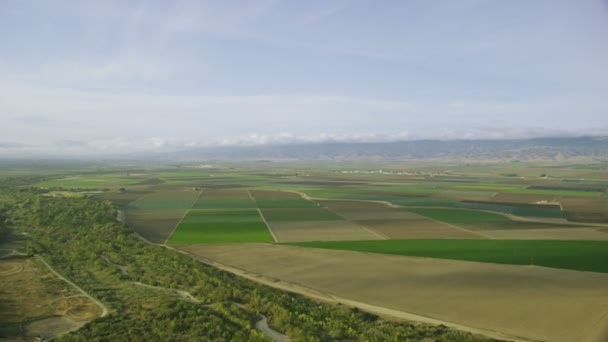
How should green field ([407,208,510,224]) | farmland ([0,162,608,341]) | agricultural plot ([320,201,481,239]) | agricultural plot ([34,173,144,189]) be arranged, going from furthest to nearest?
1. agricultural plot ([34,173,144,189])
2. green field ([407,208,510,224])
3. agricultural plot ([320,201,481,239])
4. farmland ([0,162,608,341])

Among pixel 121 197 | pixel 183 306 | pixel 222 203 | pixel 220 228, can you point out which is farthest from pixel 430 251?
pixel 121 197

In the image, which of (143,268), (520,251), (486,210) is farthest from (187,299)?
(486,210)

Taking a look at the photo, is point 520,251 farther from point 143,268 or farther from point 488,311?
point 143,268

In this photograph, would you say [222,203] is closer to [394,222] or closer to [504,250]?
[394,222]

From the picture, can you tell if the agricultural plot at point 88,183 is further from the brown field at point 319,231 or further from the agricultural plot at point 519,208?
the agricultural plot at point 519,208

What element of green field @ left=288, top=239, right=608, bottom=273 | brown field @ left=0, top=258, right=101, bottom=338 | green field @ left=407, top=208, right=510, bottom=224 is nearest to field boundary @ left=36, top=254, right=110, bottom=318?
brown field @ left=0, top=258, right=101, bottom=338

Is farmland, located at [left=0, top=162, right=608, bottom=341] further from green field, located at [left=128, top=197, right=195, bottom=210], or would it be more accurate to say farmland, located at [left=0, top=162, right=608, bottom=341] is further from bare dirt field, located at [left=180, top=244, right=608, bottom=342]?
green field, located at [left=128, top=197, right=195, bottom=210]

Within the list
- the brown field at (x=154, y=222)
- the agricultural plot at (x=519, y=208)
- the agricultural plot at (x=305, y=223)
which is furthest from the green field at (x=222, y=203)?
the agricultural plot at (x=519, y=208)
